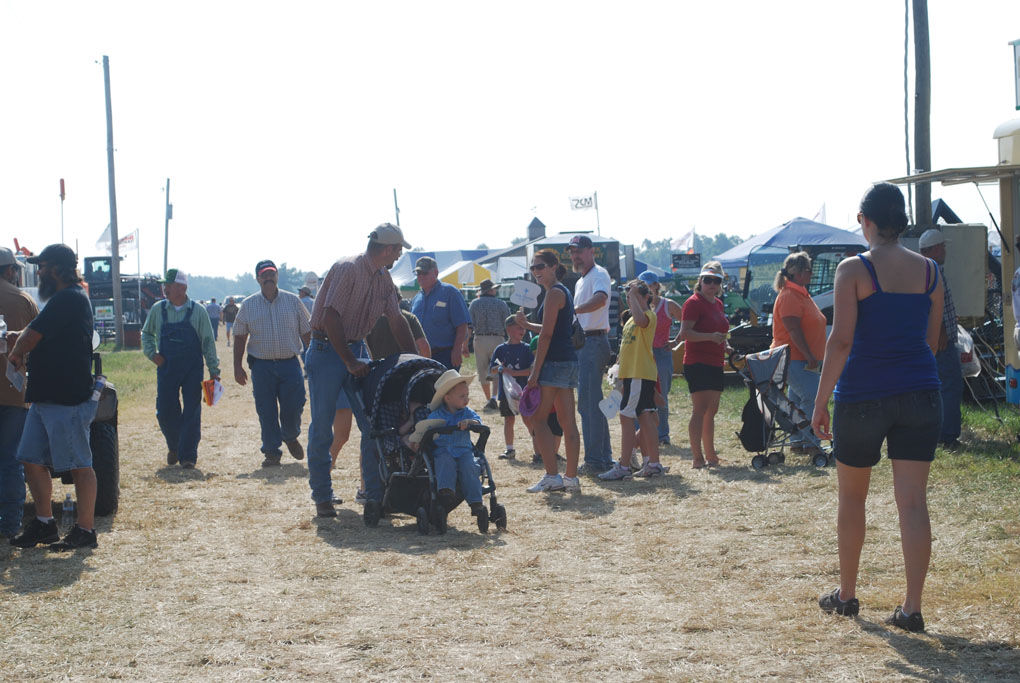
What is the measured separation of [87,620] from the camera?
5.38 meters

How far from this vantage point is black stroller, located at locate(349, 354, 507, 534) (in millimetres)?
7418

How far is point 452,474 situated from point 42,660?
3.07 m

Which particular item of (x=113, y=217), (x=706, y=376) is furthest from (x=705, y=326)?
(x=113, y=217)

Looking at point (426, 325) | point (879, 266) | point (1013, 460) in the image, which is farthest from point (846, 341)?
point (426, 325)

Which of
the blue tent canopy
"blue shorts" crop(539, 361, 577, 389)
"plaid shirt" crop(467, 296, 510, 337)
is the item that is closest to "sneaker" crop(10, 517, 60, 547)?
"blue shorts" crop(539, 361, 577, 389)

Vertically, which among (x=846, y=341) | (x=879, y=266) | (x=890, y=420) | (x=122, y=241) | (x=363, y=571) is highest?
(x=122, y=241)

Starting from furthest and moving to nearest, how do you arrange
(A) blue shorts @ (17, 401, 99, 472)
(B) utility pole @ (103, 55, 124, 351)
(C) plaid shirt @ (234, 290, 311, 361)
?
(B) utility pole @ (103, 55, 124, 351), (C) plaid shirt @ (234, 290, 311, 361), (A) blue shorts @ (17, 401, 99, 472)

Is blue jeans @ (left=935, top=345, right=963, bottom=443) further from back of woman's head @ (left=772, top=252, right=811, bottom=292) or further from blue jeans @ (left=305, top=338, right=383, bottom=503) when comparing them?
blue jeans @ (left=305, top=338, right=383, bottom=503)

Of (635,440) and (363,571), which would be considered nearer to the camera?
(363,571)

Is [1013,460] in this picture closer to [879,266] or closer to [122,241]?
[879,266]

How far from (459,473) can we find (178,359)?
192 inches

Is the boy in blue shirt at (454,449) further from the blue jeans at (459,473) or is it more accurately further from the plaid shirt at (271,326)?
the plaid shirt at (271,326)

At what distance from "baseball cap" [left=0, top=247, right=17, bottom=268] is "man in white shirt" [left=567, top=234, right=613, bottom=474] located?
13.8 feet

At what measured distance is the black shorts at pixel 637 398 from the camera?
928 centimetres
